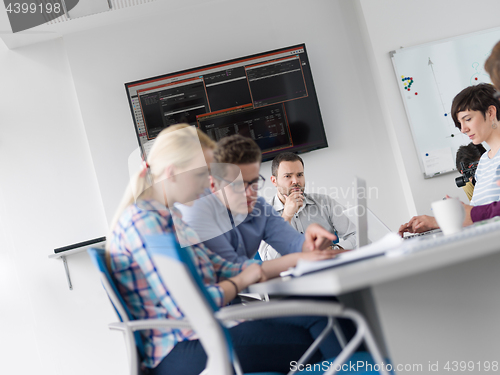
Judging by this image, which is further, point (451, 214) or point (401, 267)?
point (451, 214)

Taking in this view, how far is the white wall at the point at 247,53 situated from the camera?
3.08m

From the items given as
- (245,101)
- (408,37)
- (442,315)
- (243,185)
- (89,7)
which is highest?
(89,7)

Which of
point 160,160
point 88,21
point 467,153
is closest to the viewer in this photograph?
point 160,160

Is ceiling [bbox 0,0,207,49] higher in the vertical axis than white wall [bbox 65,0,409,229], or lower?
higher

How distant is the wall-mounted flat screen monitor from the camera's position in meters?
3.07

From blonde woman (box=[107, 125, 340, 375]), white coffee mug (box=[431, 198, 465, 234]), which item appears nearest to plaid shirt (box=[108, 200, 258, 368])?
blonde woman (box=[107, 125, 340, 375])

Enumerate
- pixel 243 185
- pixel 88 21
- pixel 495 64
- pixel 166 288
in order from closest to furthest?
pixel 166 288, pixel 495 64, pixel 243 185, pixel 88 21

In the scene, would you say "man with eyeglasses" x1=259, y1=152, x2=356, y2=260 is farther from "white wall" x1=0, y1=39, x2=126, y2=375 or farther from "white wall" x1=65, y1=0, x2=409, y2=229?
"white wall" x1=0, y1=39, x2=126, y2=375

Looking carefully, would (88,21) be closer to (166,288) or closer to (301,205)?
(301,205)

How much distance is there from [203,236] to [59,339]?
2004mm

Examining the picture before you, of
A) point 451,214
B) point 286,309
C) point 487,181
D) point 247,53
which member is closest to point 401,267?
point 286,309

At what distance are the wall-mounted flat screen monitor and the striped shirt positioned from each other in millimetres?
1251

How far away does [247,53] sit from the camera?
10.4ft

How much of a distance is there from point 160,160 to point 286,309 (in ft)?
2.30
